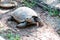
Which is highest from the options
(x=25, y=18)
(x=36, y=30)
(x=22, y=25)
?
(x=25, y=18)

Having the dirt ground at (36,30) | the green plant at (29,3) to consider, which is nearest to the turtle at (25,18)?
the dirt ground at (36,30)

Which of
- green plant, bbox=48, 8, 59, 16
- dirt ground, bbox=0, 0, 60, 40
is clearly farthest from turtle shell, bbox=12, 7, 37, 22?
green plant, bbox=48, 8, 59, 16

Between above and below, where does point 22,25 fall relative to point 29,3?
below

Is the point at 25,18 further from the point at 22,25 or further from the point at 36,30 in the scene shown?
the point at 36,30

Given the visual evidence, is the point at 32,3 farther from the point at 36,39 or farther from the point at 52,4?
the point at 36,39

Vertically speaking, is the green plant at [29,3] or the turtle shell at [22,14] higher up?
the green plant at [29,3]

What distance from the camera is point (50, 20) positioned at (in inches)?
181

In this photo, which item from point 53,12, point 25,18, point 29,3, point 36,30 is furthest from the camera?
point 29,3

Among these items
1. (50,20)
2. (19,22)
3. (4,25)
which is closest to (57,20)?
(50,20)

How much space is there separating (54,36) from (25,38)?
62cm

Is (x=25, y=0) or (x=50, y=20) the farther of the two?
(x=25, y=0)

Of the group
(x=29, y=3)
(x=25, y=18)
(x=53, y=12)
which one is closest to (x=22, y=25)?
(x=25, y=18)

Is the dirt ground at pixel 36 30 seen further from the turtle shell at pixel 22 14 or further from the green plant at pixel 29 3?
the green plant at pixel 29 3

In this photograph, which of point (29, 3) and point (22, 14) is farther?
point (29, 3)
